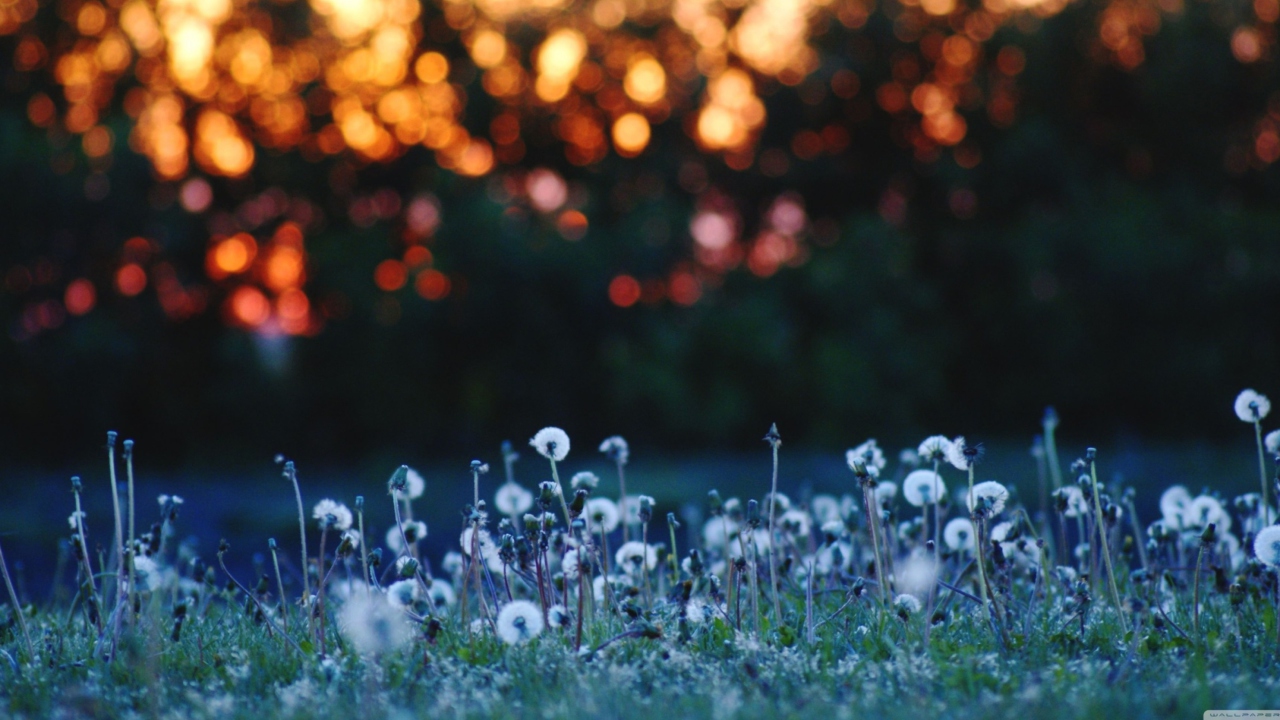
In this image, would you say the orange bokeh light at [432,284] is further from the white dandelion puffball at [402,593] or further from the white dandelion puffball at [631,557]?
the white dandelion puffball at [402,593]

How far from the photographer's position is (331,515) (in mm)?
A: 3537

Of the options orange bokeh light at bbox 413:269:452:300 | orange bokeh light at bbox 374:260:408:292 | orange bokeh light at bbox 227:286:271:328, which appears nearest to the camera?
orange bokeh light at bbox 413:269:452:300

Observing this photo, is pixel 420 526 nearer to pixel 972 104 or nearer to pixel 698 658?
pixel 698 658

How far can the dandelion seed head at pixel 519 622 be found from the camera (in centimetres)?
301

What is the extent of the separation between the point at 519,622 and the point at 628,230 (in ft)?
43.4

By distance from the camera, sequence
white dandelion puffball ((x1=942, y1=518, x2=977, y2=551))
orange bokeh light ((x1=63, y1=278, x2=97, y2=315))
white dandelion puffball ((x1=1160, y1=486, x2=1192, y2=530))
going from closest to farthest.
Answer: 1. white dandelion puffball ((x1=942, y1=518, x2=977, y2=551))
2. white dandelion puffball ((x1=1160, y1=486, x2=1192, y2=530))
3. orange bokeh light ((x1=63, y1=278, x2=97, y2=315))

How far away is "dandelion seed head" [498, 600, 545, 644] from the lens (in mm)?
3012

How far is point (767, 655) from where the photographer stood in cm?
321

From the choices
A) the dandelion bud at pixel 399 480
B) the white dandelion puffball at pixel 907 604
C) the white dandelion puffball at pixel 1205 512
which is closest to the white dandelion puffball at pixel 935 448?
the white dandelion puffball at pixel 907 604

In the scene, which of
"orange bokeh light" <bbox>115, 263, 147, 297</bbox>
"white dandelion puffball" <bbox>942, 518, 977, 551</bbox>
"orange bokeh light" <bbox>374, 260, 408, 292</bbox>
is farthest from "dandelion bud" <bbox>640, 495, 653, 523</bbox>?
"orange bokeh light" <bbox>115, 263, 147, 297</bbox>

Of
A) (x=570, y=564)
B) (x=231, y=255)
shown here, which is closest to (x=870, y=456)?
(x=570, y=564)

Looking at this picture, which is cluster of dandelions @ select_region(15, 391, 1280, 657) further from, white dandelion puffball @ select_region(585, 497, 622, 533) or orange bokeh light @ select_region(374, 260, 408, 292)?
orange bokeh light @ select_region(374, 260, 408, 292)

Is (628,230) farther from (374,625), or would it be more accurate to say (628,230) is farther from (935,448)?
(374,625)

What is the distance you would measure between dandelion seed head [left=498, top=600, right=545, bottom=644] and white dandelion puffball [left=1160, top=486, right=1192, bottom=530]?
258 cm
